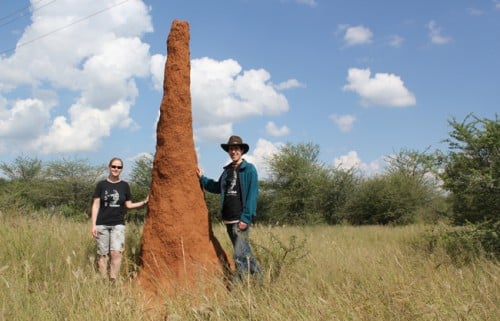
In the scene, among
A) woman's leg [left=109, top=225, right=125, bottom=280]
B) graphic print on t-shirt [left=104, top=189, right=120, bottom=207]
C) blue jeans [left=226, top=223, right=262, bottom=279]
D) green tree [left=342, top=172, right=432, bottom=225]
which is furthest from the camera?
green tree [left=342, top=172, right=432, bottom=225]

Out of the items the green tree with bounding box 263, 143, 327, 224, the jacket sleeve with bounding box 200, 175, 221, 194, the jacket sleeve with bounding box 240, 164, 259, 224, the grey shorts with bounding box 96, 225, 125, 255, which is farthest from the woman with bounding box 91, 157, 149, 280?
the green tree with bounding box 263, 143, 327, 224

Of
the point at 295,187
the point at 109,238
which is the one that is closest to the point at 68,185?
the point at 295,187

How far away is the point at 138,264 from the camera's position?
5.70 meters

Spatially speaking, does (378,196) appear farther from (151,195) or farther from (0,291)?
(0,291)

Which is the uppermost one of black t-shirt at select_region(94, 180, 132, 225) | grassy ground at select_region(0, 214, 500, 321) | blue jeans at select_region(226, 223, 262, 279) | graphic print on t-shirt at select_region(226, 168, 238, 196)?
graphic print on t-shirt at select_region(226, 168, 238, 196)

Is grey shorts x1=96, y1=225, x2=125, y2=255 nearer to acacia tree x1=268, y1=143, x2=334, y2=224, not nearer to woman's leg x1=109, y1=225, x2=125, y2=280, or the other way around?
woman's leg x1=109, y1=225, x2=125, y2=280

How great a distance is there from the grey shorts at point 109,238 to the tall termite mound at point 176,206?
1.13ft

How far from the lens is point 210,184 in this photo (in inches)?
223

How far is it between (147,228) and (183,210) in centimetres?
52

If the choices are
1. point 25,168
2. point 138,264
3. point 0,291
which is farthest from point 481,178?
point 25,168

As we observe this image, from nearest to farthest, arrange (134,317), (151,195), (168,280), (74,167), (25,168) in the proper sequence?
(134,317), (168,280), (151,195), (74,167), (25,168)

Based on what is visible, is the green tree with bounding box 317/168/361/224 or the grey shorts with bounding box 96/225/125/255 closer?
the grey shorts with bounding box 96/225/125/255

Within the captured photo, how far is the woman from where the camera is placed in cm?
556

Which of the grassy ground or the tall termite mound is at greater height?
the tall termite mound
